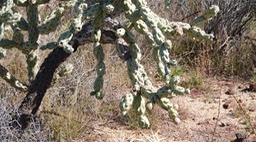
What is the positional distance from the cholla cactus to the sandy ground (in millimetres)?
1240

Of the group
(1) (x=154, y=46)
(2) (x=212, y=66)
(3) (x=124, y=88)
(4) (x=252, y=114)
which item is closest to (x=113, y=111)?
(3) (x=124, y=88)

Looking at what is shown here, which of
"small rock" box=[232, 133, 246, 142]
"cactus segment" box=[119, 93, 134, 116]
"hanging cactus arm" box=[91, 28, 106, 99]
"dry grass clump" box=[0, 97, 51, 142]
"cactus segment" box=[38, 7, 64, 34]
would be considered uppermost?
"cactus segment" box=[38, 7, 64, 34]

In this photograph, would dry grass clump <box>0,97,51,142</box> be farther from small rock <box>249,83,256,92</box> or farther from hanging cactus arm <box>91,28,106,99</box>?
small rock <box>249,83,256,92</box>

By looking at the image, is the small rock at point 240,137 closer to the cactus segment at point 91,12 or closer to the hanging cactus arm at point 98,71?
the hanging cactus arm at point 98,71

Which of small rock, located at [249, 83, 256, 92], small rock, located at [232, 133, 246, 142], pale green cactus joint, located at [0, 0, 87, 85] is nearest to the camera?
pale green cactus joint, located at [0, 0, 87, 85]

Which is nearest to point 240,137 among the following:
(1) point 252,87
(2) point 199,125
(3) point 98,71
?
(2) point 199,125

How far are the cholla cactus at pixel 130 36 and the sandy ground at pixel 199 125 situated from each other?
1.24 meters

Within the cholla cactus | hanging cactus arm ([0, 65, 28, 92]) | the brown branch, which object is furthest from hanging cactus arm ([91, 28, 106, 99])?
hanging cactus arm ([0, 65, 28, 92])

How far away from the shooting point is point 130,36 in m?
2.96

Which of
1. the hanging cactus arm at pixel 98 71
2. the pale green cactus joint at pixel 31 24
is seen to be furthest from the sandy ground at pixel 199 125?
the hanging cactus arm at pixel 98 71

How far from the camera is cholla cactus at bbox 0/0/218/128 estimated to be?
2.54 metres

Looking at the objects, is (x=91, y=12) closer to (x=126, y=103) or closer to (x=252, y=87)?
(x=126, y=103)

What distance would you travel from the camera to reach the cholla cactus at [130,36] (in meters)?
2.54

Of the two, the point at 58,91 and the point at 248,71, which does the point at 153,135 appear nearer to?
the point at 58,91
